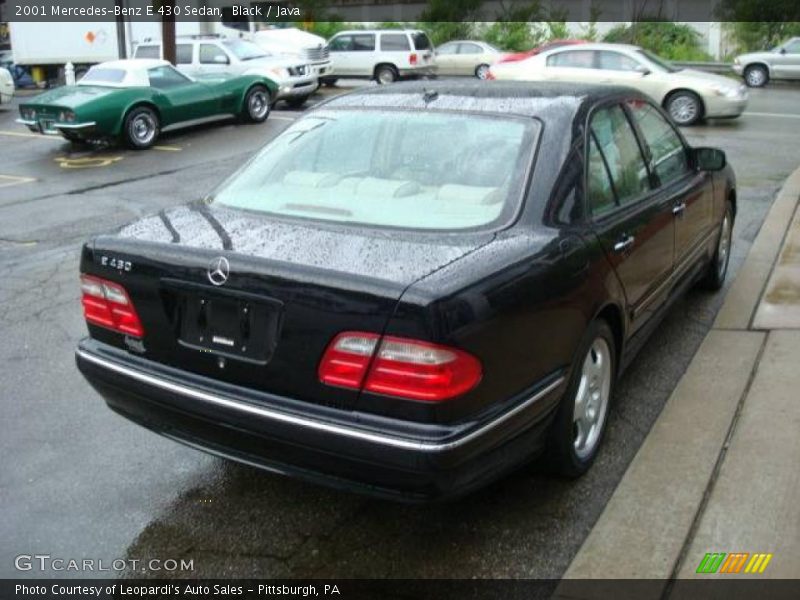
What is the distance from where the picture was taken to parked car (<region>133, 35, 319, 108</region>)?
18.3 m

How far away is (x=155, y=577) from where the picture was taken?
10.3 ft

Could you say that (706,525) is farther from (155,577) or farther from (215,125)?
(215,125)

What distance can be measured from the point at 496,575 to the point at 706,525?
2.79ft

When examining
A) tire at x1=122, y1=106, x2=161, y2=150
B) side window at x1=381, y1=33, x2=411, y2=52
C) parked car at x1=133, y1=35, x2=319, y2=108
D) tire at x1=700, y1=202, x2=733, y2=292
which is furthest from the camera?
side window at x1=381, y1=33, x2=411, y2=52

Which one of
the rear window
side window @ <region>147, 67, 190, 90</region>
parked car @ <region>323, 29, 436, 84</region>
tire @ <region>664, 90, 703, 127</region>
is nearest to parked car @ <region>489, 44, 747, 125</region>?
tire @ <region>664, 90, 703, 127</region>

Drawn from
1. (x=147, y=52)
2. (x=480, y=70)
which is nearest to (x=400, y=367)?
(x=147, y=52)

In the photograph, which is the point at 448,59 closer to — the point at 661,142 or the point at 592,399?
the point at 661,142

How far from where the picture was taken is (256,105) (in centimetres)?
1658

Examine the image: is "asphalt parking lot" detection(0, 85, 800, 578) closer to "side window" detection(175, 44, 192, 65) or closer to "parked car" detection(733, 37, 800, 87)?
"side window" detection(175, 44, 192, 65)

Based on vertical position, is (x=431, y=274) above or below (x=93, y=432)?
above

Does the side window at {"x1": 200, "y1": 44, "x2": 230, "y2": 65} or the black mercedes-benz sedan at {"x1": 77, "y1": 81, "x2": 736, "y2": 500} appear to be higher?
the side window at {"x1": 200, "y1": 44, "x2": 230, "y2": 65}

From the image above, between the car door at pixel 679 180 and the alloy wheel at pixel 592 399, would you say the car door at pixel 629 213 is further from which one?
the alloy wheel at pixel 592 399

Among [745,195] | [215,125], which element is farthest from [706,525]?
[215,125]

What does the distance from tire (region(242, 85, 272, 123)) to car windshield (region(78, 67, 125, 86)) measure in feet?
8.02
